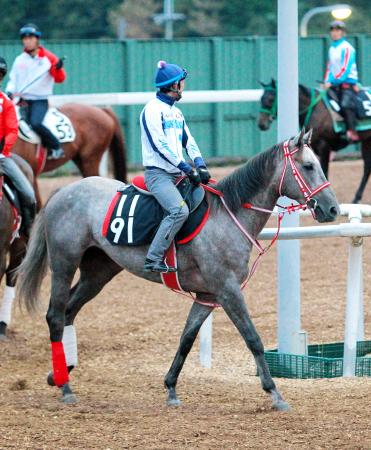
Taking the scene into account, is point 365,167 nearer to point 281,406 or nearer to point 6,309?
point 6,309

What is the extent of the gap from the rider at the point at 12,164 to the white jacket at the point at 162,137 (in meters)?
2.25

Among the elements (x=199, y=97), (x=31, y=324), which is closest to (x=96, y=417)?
(x=31, y=324)

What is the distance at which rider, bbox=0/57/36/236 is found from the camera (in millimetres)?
9781

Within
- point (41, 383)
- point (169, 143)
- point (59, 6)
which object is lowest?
point (41, 383)

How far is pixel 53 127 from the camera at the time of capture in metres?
15.4

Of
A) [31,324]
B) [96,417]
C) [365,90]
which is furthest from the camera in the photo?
[365,90]

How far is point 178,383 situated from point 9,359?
1785 mm

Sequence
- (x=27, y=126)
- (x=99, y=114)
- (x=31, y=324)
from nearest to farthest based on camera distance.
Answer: (x=31, y=324)
(x=27, y=126)
(x=99, y=114)

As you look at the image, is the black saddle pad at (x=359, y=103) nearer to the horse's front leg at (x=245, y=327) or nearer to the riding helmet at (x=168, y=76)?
the riding helmet at (x=168, y=76)

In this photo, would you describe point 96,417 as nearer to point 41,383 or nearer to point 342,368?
point 41,383

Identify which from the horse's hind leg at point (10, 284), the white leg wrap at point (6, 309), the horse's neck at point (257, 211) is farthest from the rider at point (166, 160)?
the white leg wrap at point (6, 309)

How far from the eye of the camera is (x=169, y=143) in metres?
7.82

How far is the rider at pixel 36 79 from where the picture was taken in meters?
14.9

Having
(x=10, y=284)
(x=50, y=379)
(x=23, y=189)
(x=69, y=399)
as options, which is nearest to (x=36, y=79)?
(x=23, y=189)
